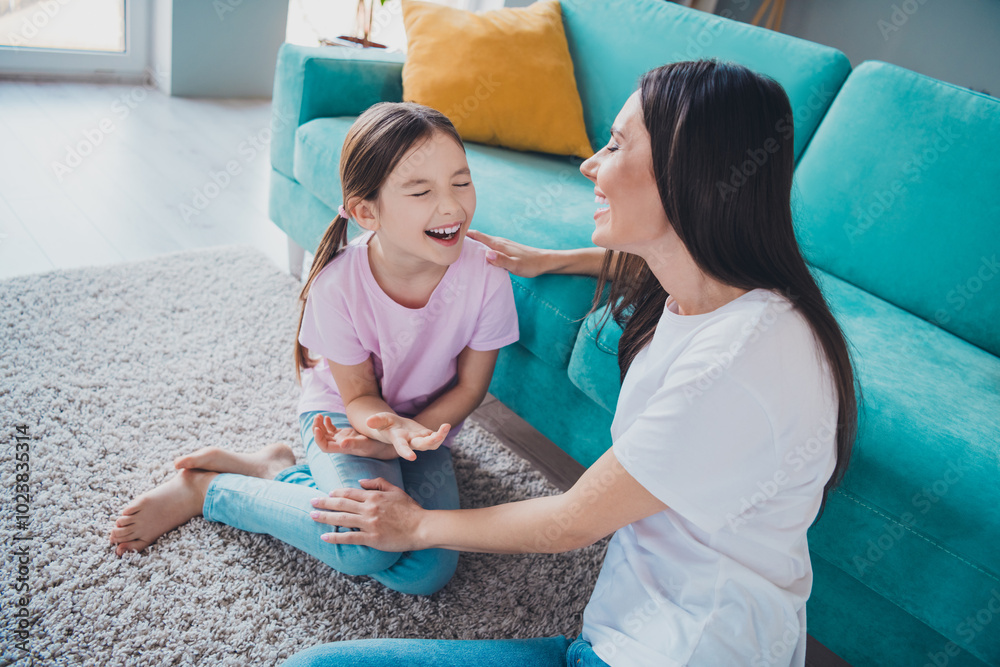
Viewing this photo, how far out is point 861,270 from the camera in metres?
1.61

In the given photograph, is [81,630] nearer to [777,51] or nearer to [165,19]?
[777,51]

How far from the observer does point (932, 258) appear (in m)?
1.52

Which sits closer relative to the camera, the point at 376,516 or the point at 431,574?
the point at 376,516

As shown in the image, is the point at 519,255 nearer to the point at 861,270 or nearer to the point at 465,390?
the point at 465,390

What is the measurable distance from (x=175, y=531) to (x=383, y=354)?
0.49 m

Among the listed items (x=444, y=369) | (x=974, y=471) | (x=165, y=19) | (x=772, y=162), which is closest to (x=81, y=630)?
(x=444, y=369)

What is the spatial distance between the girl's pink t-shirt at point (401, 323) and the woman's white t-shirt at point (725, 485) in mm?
404

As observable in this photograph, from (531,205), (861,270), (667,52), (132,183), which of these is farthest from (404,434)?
(132,183)

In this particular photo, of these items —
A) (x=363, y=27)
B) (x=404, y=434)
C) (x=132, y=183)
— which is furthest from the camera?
(x=363, y=27)

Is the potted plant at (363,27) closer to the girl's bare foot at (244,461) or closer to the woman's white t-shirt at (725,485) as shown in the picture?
the girl's bare foot at (244,461)

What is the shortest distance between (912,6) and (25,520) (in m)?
4.05

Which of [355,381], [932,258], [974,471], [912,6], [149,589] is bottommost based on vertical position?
A: [149,589]

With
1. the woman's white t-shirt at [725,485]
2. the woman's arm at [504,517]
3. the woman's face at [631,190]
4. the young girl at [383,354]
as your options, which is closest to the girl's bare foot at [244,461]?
the young girl at [383,354]

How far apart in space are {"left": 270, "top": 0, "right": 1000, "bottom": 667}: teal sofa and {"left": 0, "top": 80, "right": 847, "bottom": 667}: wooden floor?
26 centimetres
